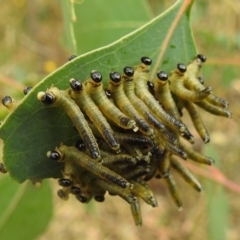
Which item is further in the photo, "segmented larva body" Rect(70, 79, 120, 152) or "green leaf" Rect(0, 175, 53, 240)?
"green leaf" Rect(0, 175, 53, 240)

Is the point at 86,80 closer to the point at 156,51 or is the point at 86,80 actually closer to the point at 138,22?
the point at 156,51

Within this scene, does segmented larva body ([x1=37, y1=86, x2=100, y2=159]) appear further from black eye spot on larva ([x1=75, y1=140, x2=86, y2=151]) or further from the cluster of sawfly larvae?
black eye spot on larva ([x1=75, y1=140, x2=86, y2=151])

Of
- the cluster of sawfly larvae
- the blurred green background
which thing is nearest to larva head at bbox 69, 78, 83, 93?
the cluster of sawfly larvae

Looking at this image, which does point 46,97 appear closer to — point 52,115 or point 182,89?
point 52,115

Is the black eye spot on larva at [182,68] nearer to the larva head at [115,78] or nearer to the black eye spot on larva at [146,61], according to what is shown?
the black eye spot on larva at [146,61]

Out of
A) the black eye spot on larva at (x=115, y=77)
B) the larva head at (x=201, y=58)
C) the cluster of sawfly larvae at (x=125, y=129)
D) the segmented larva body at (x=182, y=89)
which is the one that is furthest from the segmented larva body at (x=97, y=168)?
the larva head at (x=201, y=58)

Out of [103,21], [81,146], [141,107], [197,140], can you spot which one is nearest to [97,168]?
[81,146]
